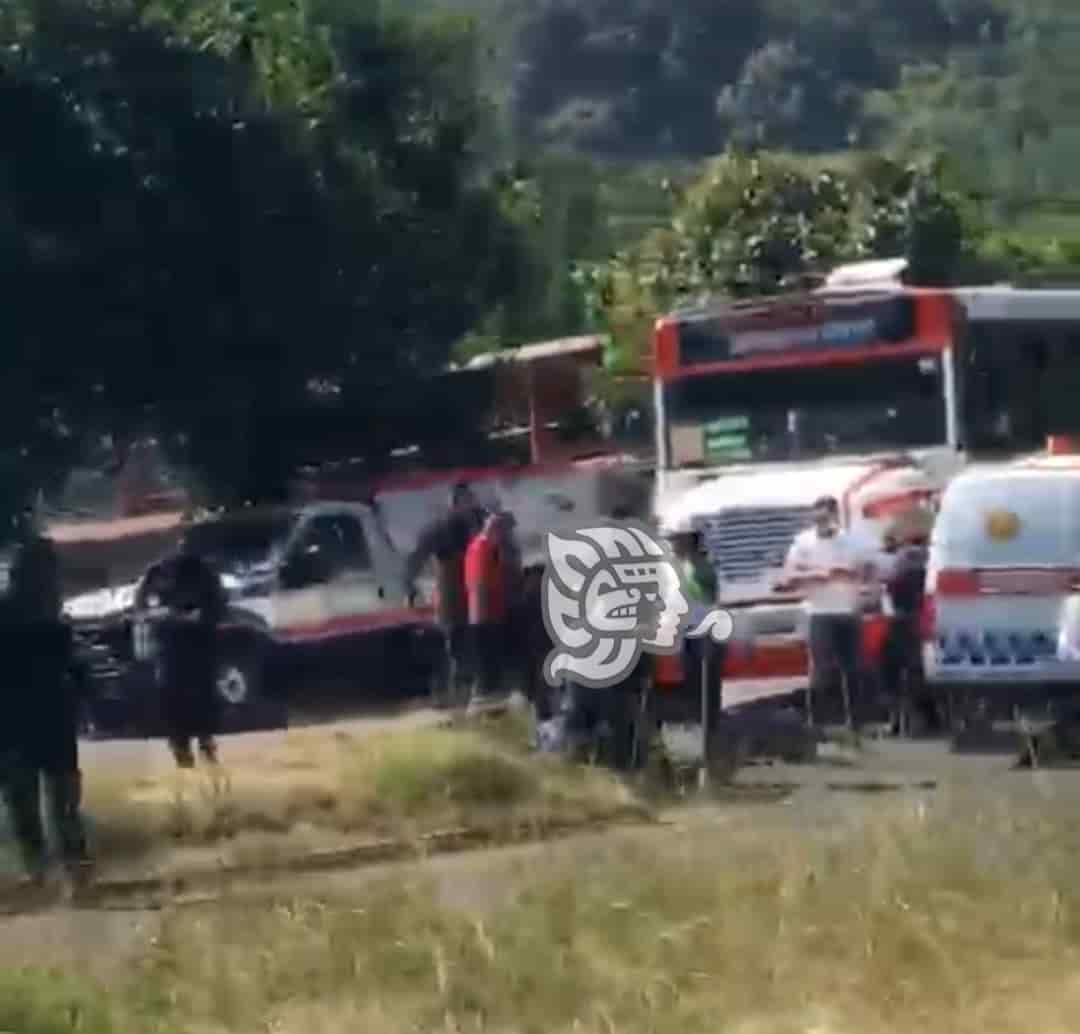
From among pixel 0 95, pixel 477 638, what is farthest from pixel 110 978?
pixel 0 95

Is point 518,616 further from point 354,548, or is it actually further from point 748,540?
point 354,548

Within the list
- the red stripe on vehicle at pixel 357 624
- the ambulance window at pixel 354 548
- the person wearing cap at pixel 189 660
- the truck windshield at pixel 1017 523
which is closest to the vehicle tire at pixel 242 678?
the red stripe on vehicle at pixel 357 624

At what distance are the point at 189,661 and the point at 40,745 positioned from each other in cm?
426

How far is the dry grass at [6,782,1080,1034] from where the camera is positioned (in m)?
10.1

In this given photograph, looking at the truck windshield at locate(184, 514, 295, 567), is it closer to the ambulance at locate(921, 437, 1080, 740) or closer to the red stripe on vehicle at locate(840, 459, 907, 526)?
the red stripe on vehicle at locate(840, 459, 907, 526)

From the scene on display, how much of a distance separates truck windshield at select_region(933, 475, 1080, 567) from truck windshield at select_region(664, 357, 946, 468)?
2496 millimetres

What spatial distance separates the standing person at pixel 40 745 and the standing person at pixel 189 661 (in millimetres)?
2877

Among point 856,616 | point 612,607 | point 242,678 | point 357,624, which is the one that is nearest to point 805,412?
point 856,616

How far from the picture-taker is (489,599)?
2261 cm

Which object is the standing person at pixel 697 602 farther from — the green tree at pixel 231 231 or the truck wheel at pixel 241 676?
the green tree at pixel 231 231

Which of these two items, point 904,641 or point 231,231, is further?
point 231,231

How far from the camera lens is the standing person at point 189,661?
19453mm

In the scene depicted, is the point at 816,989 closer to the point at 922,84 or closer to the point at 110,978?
the point at 110,978

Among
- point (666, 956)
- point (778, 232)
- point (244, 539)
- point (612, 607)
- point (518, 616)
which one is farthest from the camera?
point (778, 232)
